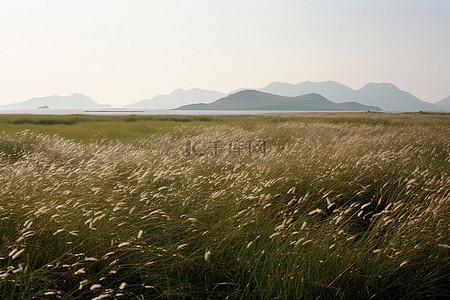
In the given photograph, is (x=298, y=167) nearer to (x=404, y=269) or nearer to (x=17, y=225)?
(x=404, y=269)

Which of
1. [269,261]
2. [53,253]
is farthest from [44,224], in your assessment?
[269,261]

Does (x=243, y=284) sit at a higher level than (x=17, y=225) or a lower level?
lower

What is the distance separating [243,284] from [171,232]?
41.1 inches

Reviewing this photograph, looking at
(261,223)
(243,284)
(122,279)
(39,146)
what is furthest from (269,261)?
(39,146)

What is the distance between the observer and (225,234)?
149 inches

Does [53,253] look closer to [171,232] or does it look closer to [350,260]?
[171,232]

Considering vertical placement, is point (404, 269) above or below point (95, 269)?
below

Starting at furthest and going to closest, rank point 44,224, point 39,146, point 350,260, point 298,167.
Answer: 1. point 39,146
2. point 298,167
3. point 44,224
4. point 350,260

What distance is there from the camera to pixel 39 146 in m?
11.4

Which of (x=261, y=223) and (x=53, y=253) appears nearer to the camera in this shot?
(x=53, y=253)

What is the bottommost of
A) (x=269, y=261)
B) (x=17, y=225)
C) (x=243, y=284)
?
(x=243, y=284)

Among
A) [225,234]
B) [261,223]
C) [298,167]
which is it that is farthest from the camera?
[298,167]

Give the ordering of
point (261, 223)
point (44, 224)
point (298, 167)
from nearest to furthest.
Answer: point (44, 224) → point (261, 223) → point (298, 167)

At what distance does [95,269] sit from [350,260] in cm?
260
